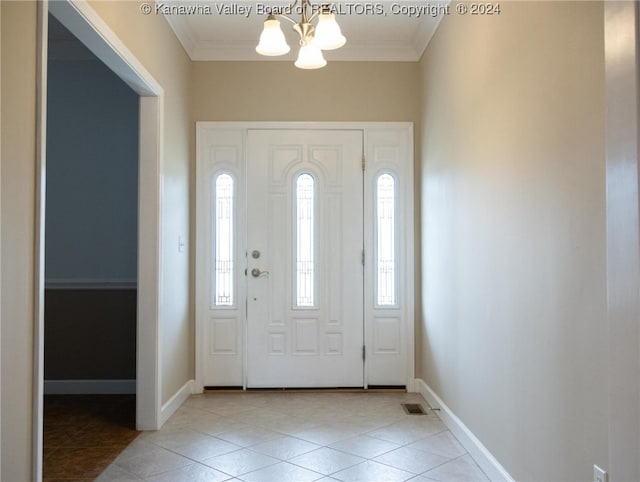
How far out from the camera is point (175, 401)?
370 centimetres

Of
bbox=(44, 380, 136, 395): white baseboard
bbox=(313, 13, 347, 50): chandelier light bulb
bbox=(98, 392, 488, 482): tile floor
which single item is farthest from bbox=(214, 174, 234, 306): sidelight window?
bbox=(313, 13, 347, 50): chandelier light bulb

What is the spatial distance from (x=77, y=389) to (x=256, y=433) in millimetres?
1843

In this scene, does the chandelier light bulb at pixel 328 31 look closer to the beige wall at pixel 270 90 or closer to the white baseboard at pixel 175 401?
the beige wall at pixel 270 90

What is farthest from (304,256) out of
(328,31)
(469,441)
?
(328,31)

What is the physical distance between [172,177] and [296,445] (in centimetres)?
203

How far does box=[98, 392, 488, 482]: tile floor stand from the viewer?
2.60m

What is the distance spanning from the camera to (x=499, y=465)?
2.40 m

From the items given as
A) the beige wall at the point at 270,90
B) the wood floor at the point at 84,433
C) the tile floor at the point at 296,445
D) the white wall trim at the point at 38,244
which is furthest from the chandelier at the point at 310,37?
the wood floor at the point at 84,433

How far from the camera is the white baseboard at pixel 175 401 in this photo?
133 inches

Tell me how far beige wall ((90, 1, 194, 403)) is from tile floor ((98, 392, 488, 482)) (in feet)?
1.33

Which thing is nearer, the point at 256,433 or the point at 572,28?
the point at 572,28

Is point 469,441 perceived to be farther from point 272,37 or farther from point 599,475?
point 272,37

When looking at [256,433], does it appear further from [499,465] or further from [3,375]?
[3,375]

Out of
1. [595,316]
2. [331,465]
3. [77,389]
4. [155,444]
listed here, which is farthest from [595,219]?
[77,389]
